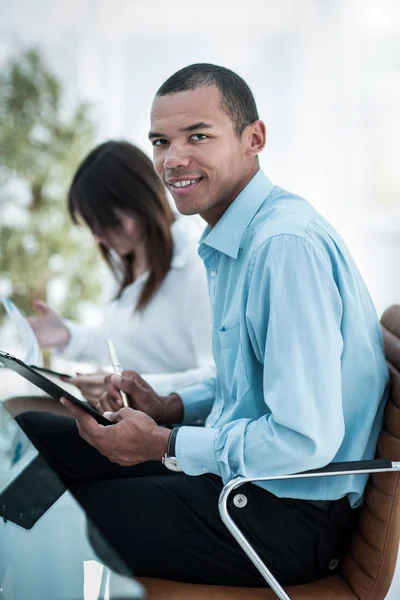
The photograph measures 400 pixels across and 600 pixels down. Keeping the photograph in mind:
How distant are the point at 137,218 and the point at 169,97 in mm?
778

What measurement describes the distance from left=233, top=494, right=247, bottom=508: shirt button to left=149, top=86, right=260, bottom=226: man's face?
1.75 ft

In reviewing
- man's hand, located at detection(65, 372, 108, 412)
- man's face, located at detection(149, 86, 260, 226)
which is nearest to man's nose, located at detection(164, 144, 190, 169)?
man's face, located at detection(149, 86, 260, 226)

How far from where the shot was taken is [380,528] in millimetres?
1178

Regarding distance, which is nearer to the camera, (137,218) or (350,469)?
(350,469)

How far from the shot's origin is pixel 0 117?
395 centimetres

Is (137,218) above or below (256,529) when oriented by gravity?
above

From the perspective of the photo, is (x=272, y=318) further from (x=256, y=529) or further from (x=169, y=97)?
(x=169, y=97)

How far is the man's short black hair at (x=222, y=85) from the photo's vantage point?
1.33 metres

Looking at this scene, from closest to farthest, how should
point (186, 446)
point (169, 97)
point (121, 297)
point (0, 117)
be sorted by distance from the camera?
point (186, 446) < point (169, 97) < point (121, 297) < point (0, 117)

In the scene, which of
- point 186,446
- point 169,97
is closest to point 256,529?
point 186,446

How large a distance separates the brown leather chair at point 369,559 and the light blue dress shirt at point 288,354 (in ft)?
0.11

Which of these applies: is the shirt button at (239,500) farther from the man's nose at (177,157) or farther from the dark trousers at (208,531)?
the man's nose at (177,157)

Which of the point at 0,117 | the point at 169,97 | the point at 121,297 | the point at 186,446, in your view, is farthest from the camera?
the point at 0,117

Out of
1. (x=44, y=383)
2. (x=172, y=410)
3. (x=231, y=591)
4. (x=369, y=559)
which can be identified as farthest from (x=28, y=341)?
(x=369, y=559)
